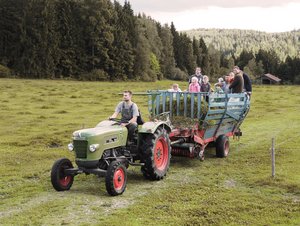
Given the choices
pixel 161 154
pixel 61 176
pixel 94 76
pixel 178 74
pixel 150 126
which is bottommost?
pixel 61 176

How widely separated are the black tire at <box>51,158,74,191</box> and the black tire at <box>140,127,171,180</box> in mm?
1779

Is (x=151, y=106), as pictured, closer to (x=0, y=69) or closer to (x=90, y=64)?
(x=0, y=69)

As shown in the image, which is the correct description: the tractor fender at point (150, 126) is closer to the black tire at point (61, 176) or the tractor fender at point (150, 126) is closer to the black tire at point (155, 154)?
the black tire at point (155, 154)

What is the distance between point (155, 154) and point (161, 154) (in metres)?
0.43

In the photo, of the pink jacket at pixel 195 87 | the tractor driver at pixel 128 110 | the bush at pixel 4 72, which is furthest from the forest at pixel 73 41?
the tractor driver at pixel 128 110

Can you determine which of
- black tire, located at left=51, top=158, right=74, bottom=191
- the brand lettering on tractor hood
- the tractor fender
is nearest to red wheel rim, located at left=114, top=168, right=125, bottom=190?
the brand lettering on tractor hood

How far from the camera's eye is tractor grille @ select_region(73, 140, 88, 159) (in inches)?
349

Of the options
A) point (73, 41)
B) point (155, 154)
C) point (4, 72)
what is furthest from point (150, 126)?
point (73, 41)

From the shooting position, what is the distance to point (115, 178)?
877cm

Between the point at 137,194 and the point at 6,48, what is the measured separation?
60720 mm

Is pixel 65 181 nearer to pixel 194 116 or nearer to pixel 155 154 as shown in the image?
pixel 155 154

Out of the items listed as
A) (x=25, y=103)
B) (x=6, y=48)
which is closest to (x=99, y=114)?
(x=25, y=103)

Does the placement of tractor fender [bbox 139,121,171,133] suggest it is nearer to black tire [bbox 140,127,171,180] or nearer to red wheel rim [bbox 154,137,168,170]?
black tire [bbox 140,127,171,180]

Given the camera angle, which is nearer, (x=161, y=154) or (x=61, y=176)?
(x=61, y=176)
